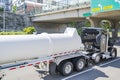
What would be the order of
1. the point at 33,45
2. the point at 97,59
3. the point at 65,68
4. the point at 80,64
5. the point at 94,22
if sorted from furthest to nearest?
the point at 94,22 < the point at 97,59 < the point at 80,64 < the point at 65,68 < the point at 33,45

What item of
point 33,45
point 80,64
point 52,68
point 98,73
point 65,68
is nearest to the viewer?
point 33,45

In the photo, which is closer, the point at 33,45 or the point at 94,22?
the point at 33,45

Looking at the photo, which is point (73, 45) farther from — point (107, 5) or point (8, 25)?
point (8, 25)

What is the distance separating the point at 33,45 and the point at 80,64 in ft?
11.8

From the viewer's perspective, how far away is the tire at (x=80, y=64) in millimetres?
9947

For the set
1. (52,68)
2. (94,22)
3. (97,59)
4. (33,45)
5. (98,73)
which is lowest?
(98,73)

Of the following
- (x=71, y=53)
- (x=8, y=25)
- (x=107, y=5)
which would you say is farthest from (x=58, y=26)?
(x=71, y=53)

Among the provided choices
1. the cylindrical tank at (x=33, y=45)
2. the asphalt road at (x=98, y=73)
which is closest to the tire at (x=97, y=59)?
the asphalt road at (x=98, y=73)

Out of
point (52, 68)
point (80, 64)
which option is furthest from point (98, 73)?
point (52, 68)

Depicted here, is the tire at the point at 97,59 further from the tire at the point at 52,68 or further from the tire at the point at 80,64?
the tire at the point at 52,68

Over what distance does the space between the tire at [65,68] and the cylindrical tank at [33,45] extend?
2.22 feet

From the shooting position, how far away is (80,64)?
33.8 ft

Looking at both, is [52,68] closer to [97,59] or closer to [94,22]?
[97,59]

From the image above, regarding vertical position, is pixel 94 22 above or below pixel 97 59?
above
